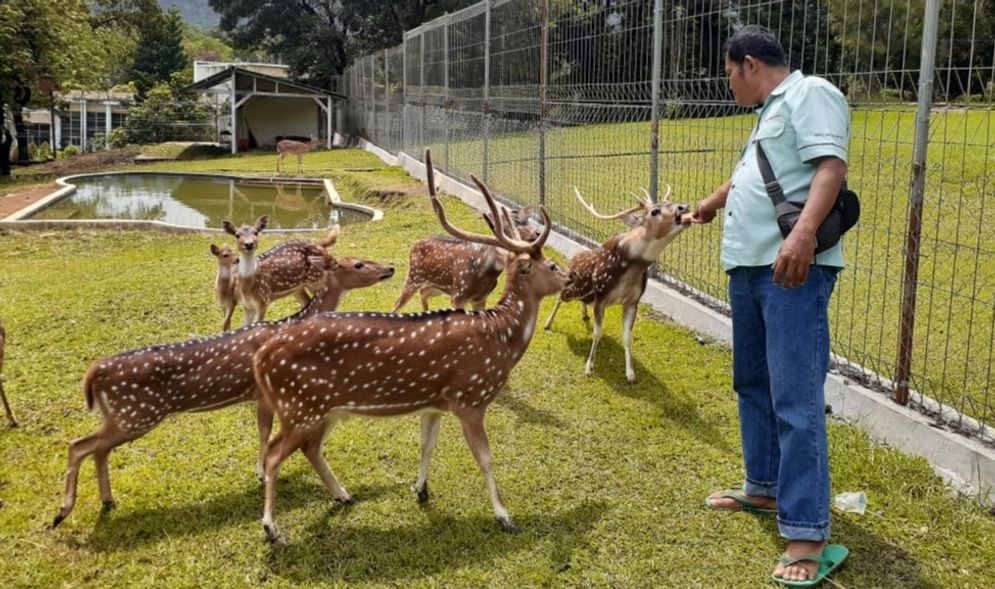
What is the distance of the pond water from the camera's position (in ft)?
50.5

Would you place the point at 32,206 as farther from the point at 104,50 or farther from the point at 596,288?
the point at 104,50

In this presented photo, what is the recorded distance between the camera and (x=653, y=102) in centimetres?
780

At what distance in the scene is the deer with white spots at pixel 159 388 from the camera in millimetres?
4402

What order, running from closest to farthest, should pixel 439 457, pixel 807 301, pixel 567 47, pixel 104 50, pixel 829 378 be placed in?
1. pixel 807 301
2. pixel 439 457
3. pixel 829 378
4. pixel 567 47
5. pixel 104 50

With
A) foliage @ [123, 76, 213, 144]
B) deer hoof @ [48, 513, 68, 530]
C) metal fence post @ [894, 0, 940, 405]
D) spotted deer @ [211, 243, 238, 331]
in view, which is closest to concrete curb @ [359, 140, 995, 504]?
metal fence post @ [894, 0, 940, 405]

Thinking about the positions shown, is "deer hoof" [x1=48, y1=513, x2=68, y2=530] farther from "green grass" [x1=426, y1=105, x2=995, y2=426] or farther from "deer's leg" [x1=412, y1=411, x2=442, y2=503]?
"green grass" [x1=426, y1=105, x2=995, y2=426]

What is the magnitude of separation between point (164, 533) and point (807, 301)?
10.1 feet

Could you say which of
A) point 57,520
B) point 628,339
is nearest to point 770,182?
point 628,339

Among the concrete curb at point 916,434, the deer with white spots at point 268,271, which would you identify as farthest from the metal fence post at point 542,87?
the concrete curb at point 916,434

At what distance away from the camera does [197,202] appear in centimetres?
1791

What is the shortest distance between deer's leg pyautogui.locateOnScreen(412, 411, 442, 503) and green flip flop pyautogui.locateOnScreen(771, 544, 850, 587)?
5.61ft

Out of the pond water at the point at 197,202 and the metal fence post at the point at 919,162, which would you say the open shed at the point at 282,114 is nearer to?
the pond water at the point at 197,202

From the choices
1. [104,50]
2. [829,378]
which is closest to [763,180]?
[829,378]

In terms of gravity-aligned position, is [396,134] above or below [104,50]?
below
